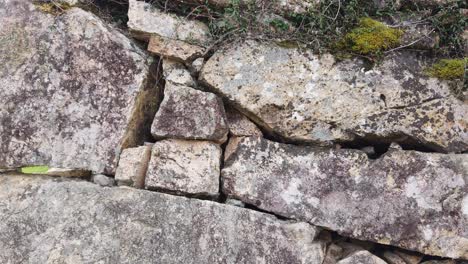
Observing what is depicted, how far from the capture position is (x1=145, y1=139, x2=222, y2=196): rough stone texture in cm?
366

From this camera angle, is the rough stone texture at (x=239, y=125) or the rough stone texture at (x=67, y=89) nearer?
the rough stone texture at (x=67, y=89)

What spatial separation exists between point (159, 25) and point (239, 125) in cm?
111

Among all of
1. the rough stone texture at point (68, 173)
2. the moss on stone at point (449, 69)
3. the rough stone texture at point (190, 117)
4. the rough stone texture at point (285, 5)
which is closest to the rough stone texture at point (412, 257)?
the moss on stone at point (449, 69)

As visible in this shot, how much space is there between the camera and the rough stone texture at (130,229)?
11.3 feet

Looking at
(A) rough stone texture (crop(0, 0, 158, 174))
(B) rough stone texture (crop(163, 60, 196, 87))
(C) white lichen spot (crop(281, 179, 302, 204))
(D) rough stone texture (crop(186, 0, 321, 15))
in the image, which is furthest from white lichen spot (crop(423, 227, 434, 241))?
(A) rough stone texture (crop(0, 0, 158, 174))

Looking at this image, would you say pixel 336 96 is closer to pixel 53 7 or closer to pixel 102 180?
pixel 102 180

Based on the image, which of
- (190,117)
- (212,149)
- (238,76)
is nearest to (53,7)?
(190,117)

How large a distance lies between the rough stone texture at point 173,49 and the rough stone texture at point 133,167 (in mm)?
833

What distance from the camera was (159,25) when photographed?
3.87m

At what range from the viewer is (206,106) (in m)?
3.75

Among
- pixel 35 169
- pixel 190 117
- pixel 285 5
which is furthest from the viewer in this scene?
pixel 285 5

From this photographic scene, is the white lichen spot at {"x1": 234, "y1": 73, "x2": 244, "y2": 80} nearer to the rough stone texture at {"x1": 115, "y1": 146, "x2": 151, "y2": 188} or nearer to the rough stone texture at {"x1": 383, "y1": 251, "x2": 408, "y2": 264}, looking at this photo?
the rough stone texture at {"x1": 115, "y1": 146, "x2": 151, "y2": 188}

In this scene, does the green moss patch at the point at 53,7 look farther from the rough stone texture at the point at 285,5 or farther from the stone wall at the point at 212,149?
the rough stone texture at the point at 285,5

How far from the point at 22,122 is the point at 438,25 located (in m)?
3.62
